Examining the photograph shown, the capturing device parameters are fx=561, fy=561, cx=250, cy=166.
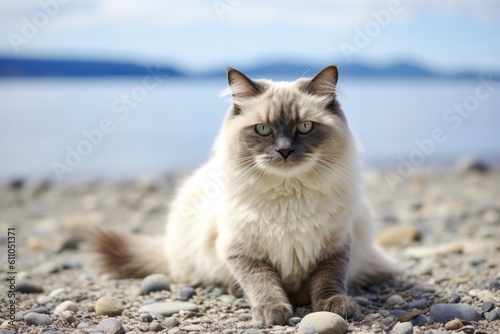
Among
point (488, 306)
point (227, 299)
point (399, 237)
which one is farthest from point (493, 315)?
point (399, 237)

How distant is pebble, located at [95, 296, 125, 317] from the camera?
3564mm

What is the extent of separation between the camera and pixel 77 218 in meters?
7.00

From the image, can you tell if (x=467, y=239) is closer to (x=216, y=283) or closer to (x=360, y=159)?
(x=360, y=159)

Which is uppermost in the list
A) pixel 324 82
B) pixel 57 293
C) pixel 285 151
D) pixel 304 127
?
pixel 324 82

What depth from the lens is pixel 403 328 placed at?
3025 mm

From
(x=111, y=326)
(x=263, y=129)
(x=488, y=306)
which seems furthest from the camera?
(x=263, y=129)

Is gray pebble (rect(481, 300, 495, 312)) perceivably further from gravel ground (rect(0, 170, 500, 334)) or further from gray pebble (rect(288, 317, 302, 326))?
gray pebble (rect(288, 317, 302, 326))

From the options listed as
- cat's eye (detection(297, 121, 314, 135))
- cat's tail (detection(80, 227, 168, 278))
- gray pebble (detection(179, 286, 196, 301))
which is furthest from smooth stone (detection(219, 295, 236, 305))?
→ cat's eye (detection(297, 121, 314, 135))

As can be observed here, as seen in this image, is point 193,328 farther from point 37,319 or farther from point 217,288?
point 37,319

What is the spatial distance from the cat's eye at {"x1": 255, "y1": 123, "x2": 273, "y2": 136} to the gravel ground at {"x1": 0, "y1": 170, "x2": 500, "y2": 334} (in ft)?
3.65

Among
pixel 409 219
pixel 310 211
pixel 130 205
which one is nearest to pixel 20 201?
pixel 130 205

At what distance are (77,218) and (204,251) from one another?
349cm

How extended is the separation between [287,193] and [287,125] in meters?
0.43

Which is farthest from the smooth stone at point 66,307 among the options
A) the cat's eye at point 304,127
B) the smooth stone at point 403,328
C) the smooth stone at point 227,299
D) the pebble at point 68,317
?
the smooth stone at point 403,328
